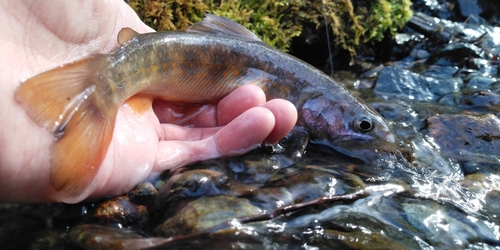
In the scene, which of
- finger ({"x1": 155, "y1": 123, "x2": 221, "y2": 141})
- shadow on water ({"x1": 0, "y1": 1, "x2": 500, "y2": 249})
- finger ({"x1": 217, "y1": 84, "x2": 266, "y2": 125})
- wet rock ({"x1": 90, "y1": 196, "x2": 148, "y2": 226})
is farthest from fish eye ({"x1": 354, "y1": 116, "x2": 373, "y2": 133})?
wet rock ({"x1": 90, "y1": 196, "x2": 148, "y2": 226})

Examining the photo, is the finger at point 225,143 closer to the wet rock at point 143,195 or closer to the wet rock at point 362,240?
the wet rock at point 143,195

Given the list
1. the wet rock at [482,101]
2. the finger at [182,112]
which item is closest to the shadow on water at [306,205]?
the finger at [182,112]

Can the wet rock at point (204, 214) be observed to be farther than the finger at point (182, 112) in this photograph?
No

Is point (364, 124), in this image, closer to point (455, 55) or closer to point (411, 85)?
point (411, 85)

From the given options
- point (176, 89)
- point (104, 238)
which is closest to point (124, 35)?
point (176, 89)

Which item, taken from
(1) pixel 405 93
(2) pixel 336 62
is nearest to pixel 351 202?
(1) pixel 405 93

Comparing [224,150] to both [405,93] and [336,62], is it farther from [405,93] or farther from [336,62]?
[336,62]
